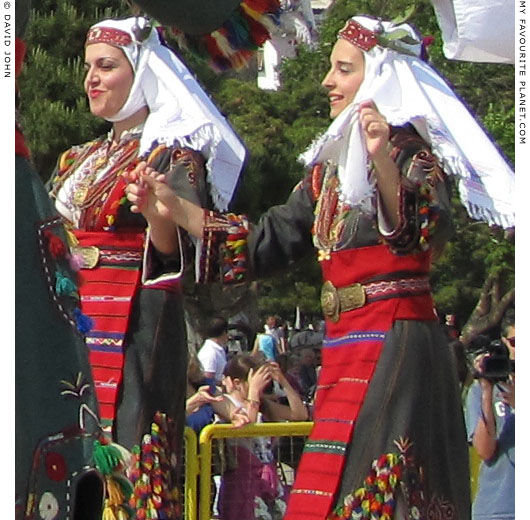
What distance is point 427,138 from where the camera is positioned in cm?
439

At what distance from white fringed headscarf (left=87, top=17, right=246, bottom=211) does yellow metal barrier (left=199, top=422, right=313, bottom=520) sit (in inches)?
62.9

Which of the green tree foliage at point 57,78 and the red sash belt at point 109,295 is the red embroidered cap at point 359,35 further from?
the green tree foliage at point 57,78

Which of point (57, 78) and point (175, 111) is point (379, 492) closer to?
point (175, 111)

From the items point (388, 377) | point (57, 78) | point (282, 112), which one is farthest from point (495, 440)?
point (282, 112)

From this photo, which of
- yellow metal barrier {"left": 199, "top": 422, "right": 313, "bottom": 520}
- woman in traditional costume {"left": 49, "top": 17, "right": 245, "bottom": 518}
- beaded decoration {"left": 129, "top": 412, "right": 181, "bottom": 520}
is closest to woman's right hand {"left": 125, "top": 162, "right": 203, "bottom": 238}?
woman in traditional costume {"left": 49, "top": 17, "right": 245, "bottom": 518}

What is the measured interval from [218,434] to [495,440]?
114 centimetres

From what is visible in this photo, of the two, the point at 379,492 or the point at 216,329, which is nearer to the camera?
the point at 379,492

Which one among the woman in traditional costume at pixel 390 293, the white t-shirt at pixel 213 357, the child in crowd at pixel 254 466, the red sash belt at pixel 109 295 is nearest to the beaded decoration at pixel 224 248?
the woman in traditional costume at pixel 390 293

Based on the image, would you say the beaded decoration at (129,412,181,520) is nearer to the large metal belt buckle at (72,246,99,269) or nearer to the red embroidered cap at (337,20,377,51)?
the large metal belt buckle at (72,246,99,269)

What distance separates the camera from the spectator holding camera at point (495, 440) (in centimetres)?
568

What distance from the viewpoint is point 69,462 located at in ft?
7.66

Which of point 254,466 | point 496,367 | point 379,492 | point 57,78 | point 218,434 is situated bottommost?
point 254,466

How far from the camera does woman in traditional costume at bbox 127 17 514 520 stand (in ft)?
14.0

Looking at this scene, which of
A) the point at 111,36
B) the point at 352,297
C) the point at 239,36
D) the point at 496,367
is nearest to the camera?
the point at 352,297
